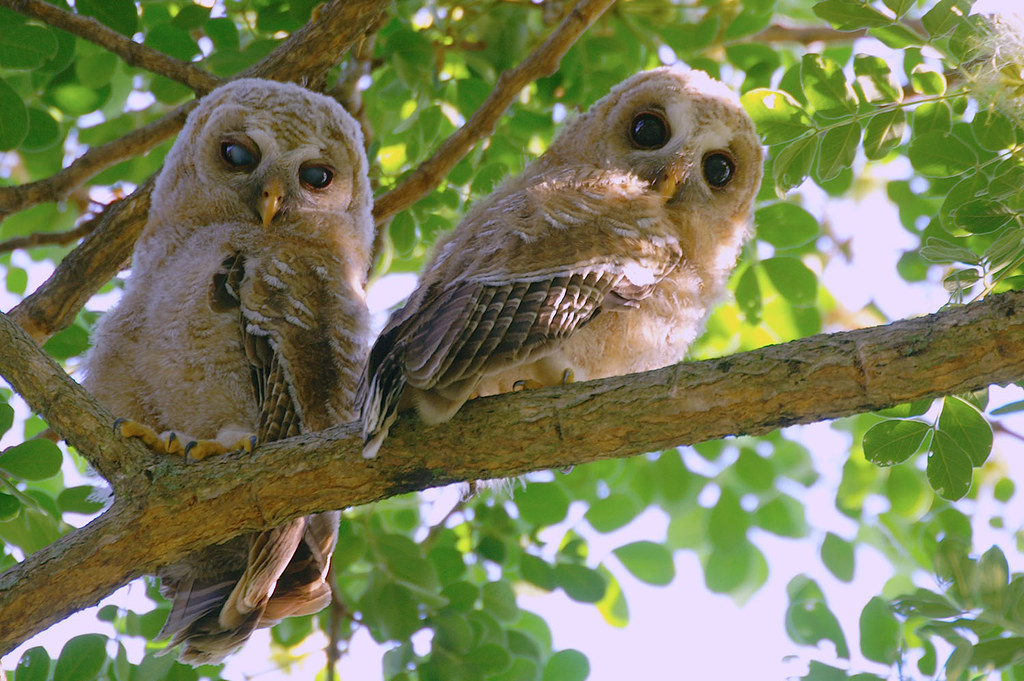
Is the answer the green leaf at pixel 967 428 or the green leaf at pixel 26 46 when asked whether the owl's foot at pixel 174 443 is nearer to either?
the green leaf at pixel 26 46

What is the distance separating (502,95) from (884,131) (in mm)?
1226

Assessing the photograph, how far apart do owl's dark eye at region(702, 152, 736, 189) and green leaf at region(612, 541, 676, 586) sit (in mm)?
1206

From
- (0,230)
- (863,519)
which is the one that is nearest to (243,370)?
(0,230)

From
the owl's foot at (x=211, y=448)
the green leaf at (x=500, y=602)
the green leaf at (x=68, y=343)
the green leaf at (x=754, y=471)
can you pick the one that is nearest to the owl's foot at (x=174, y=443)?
the owl's foot at (x=211, y=448)

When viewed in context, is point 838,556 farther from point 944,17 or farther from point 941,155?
point 944,17

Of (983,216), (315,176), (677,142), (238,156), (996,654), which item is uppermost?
(238,156)

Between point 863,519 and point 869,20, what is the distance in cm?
207

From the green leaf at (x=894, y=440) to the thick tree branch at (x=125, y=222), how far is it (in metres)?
1.87

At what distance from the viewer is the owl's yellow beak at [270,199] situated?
101 inches

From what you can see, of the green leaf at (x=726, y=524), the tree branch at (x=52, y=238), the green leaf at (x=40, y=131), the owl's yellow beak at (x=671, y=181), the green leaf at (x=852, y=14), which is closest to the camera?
the green leaf at (x=852, y=14)

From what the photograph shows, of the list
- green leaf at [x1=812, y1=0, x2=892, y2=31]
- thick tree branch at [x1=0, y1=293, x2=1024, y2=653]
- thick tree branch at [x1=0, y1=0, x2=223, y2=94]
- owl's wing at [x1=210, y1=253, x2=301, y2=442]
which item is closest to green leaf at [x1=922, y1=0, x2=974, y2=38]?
green leaf at [x1=812, y1=0, x2=892, y2=31]

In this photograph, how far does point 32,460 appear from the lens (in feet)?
7.42

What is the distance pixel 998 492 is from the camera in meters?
3.28

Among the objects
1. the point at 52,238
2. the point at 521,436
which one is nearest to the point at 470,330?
the point at 521,436
